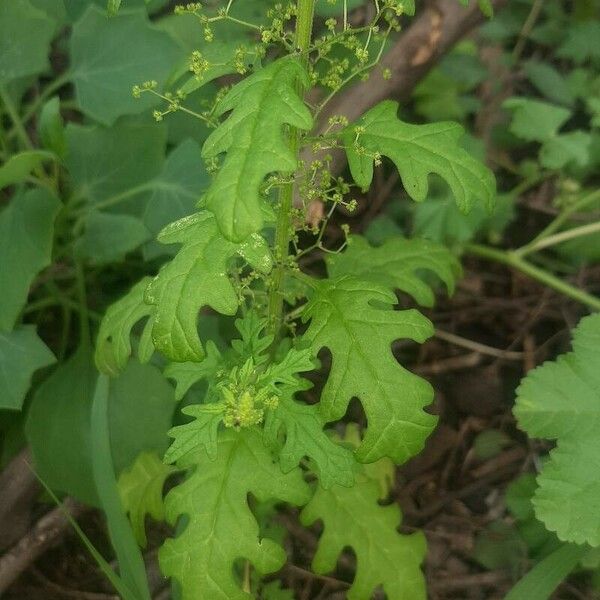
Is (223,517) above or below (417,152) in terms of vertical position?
below

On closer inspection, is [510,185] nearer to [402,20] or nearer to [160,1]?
[402,20]

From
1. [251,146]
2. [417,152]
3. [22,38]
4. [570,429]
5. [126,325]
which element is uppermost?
[22,38]

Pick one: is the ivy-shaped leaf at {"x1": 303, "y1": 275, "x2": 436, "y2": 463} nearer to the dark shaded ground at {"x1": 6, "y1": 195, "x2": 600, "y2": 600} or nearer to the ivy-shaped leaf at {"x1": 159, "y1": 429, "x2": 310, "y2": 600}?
the ivy-shaped leaf at {"x1": 159, "y1": 429, "x2": 310, "y2": 600}

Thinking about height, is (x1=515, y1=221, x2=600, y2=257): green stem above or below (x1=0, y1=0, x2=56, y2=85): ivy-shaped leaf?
below

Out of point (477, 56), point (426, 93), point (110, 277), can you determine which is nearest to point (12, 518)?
point (110, 277)

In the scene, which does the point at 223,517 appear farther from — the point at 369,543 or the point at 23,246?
the point at 23,246

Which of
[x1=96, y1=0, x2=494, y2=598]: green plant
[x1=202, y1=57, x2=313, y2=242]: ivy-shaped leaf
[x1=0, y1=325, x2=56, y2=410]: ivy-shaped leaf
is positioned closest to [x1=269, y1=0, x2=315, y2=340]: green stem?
[x1=96, y1=0, x2=494, y2=598]: green plant

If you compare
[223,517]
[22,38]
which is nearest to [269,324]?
[223,517]
